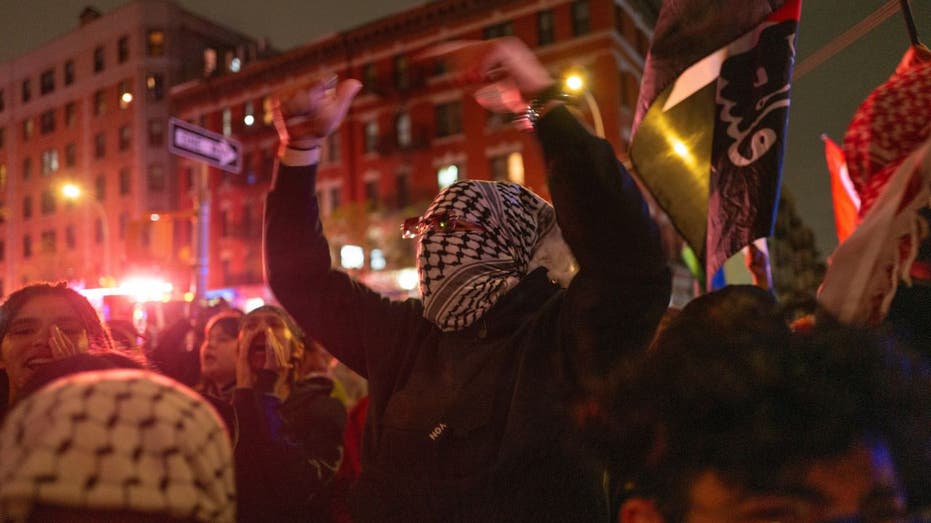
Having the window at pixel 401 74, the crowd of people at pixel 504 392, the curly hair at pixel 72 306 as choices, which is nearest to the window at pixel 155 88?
the window at pixel 401 74

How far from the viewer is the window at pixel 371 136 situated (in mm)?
32531

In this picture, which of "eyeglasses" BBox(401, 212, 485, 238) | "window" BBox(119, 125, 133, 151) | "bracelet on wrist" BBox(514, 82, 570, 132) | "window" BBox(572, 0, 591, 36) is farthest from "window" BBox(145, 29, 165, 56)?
"bracelet on wrist" BBox(514, 82, 570, 132)

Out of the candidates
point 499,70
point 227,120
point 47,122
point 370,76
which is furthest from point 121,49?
point 499,70

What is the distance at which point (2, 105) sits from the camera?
166 feet

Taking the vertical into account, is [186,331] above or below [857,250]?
below

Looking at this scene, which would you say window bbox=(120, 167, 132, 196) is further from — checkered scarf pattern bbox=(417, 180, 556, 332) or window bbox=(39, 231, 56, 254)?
checkered scarf pattern bbox=(417, 180, 556, 332)

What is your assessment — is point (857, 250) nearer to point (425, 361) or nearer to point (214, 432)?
point (425, 361)

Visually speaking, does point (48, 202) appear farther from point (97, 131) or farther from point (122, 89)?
point (122, 89)

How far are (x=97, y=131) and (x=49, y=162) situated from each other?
6.02m

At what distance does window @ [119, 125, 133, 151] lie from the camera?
135ft

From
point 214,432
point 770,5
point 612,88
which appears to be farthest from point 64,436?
point 612,88

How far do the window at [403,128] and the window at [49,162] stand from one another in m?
27.2

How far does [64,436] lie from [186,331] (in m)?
5.91

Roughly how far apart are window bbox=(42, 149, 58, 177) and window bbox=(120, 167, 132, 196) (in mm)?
7684
